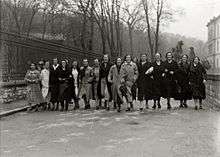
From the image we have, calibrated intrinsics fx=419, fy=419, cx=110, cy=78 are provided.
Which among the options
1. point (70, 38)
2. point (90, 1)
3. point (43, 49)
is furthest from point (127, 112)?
point (70, 38)

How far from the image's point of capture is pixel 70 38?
1674 inches

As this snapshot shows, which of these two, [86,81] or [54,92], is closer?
[54,92]

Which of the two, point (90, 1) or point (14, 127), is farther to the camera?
point (90, 1)

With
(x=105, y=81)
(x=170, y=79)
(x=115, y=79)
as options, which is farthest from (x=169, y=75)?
(x=105, y=81)

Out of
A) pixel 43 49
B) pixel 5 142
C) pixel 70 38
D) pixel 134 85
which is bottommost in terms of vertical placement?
pixel 5 142

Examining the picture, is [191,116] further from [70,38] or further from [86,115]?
[70,38]

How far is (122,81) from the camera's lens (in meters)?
13.9

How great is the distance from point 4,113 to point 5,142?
15.8 ft

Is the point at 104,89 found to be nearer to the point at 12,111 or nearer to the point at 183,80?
the point at 183,80

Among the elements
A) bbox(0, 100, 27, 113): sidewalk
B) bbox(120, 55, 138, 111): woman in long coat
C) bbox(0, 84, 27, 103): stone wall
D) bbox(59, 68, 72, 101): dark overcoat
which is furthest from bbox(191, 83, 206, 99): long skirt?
bbox(0, 84, 27, 103): stone wall

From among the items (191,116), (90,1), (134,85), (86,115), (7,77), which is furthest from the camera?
(90,1)

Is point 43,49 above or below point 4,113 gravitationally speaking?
above

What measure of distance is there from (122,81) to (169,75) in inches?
67.6

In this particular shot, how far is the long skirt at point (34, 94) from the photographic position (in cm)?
1454
